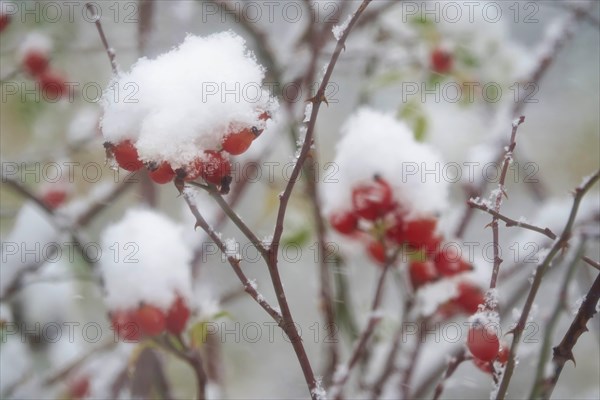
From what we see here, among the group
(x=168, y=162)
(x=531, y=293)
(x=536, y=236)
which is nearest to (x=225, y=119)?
(x=168, y=162)

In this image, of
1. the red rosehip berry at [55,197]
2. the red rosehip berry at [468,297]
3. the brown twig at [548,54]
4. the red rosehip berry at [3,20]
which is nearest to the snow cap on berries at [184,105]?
the red rosehip berry at [468,297]

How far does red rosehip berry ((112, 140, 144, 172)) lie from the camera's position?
2.34 ft

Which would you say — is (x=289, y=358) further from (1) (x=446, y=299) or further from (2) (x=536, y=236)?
(1) (x=446, y=299)

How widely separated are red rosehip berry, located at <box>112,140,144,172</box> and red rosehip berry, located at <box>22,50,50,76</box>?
60.0 inches

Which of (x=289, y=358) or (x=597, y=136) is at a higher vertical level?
(x=597, y=136)

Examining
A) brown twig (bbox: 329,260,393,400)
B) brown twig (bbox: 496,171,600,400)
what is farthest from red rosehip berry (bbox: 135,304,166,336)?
brown twig (bbox: 496,171,600,400)

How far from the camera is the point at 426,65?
192 cm

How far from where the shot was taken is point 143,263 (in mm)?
1082

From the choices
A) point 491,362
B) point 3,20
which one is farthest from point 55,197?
point 491,362

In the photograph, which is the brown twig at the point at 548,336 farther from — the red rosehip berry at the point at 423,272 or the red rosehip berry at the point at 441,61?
the red rosehip berry at the point at 441,61

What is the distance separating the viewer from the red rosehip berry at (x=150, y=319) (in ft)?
3.19

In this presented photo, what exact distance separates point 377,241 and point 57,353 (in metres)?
1.09

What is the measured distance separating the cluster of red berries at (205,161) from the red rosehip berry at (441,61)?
127 cm

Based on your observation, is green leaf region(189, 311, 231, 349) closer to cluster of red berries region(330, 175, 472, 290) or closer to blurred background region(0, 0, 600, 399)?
blurred background region(0, 0, 600, 399)
